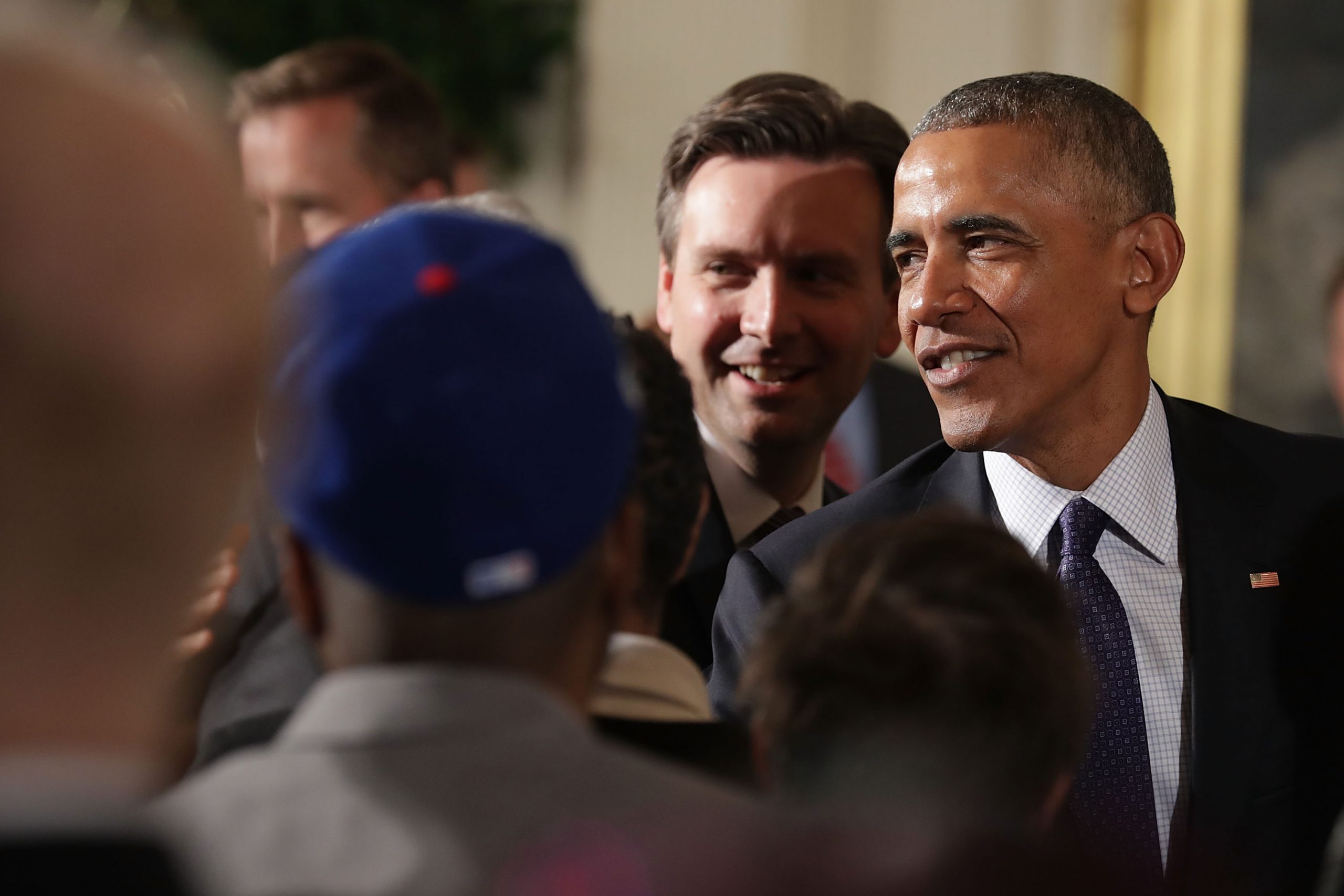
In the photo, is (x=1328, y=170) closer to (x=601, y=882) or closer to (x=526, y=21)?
(x=526, y=21)

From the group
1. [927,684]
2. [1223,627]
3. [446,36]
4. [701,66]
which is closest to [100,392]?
[927,684]

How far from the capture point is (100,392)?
60cm

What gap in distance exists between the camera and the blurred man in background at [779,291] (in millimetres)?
2732

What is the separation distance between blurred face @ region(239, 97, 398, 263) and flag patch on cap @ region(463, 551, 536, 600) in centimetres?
271

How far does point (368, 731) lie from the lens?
3.14 ft

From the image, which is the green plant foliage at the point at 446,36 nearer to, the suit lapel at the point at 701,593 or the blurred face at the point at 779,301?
the blurred face at the point at 779,301

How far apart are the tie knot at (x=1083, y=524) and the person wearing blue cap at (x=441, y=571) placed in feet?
4.08

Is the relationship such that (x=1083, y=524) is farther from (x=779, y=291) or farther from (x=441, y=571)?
(x=441, y=571)

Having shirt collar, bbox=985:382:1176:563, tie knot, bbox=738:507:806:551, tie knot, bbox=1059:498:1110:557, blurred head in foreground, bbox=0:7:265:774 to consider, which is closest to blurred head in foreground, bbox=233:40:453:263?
tie knot, bbox=738:507:806:551

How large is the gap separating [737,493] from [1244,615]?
938 millimetres

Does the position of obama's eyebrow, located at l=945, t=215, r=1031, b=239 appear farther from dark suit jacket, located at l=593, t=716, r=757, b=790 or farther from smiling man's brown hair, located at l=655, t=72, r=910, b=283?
dark suit jacket, located at l=593, t=716, r=757, b=790

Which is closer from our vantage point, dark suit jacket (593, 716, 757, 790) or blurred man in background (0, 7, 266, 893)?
blurred man in background (0, 7, 266, 893)

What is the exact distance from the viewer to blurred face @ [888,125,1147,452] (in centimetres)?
228

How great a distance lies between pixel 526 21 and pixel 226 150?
5.78 meters
